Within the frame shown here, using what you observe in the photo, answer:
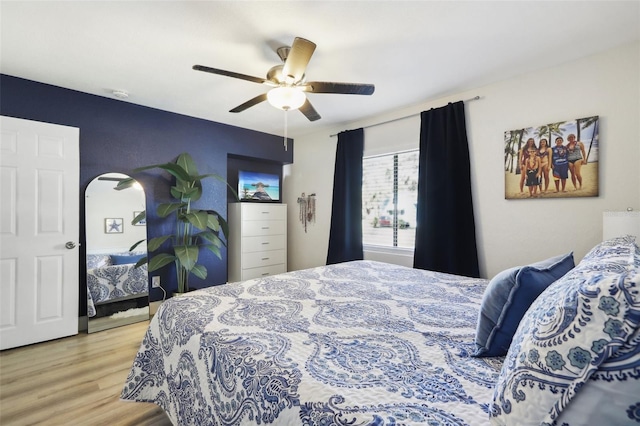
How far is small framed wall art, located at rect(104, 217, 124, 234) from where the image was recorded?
322 centimetres

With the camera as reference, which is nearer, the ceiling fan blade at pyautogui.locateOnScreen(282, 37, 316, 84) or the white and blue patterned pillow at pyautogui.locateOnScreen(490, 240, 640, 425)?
the white and blue patterned pillow at pyautogui.locateOnScreen(490, 240, 640, 425)

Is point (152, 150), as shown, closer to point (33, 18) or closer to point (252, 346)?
point (33, 18)

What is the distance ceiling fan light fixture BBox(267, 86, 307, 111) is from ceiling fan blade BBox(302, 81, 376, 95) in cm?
8

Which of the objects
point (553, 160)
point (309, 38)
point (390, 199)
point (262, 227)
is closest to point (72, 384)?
point (262, 227)

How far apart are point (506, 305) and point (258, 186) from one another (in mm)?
4053

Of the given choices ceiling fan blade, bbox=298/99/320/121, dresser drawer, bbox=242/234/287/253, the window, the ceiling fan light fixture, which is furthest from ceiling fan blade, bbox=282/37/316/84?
dresser drawer, bbox=242/234/287/253

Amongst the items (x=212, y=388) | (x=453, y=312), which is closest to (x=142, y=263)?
(x=212, y=388)

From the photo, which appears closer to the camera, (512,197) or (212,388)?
(212,388)

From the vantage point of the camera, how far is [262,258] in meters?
4.36

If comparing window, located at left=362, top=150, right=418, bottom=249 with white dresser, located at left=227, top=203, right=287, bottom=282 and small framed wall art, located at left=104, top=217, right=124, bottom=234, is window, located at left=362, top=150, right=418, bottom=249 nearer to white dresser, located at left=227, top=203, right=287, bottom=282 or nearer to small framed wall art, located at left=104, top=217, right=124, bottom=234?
white dresser, located at left=227, top=203, right=287, bottom=282

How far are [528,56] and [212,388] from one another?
306 centimetres

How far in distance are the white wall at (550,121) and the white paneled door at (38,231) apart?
367 cm

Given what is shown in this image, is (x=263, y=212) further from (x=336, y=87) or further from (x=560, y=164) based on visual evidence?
(x=560, y=164)

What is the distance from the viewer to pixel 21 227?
2.65 metres
